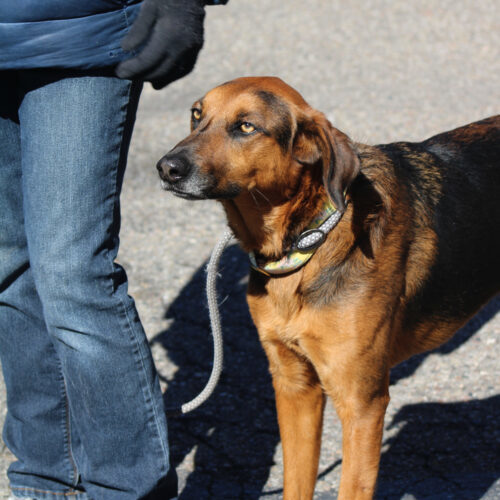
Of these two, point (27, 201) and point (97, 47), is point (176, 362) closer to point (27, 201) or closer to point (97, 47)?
point (27, 201)

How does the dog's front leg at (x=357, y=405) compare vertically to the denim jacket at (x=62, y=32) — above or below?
below

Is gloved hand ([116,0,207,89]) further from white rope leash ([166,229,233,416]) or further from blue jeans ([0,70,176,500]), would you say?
white rope leash ([166,229,233,416])

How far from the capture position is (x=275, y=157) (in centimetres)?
277

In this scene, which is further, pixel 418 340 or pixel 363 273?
pixel 418 340

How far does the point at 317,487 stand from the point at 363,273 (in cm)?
113

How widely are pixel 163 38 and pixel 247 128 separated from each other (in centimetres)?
52

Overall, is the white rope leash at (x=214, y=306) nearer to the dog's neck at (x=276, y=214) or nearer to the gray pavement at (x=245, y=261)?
the dog's neck at (x=276, y=214)

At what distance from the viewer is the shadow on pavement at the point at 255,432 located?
3.41 m

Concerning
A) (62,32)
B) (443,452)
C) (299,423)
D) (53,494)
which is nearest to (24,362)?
(53,494)

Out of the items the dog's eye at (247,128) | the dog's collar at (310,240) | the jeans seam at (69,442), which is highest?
the dog's eye at (247,128)

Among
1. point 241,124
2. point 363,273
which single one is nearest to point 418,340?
point 363,273

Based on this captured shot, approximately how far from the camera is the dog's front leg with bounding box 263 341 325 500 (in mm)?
3055

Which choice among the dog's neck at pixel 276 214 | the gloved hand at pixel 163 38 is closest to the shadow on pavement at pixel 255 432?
the dog's neck at pixel 276 214

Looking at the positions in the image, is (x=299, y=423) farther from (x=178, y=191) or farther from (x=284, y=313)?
(x=178, y=191)
